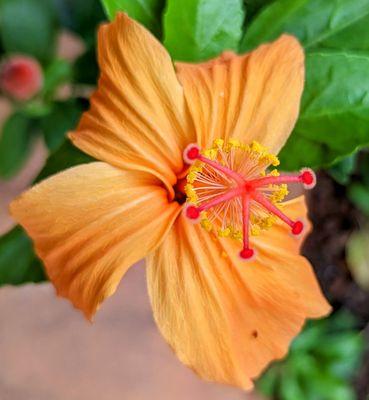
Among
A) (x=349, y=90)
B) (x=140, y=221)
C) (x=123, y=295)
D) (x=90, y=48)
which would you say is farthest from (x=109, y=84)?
(x=123, y=295)

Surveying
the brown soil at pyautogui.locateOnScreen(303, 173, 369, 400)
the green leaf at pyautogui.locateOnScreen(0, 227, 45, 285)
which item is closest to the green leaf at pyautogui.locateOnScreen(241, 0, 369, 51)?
the green leaf at pyautogui.locateOnScreen(0, 227, 45, 285)

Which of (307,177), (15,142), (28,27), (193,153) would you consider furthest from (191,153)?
(15,142)

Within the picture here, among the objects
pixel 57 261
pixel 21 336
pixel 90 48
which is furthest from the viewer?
pixel 21 336

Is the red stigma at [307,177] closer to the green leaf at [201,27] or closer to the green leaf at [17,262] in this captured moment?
the green leaf at [201,27]

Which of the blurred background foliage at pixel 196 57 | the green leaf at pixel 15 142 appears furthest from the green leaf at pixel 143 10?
the green leaf at pixel 15 142

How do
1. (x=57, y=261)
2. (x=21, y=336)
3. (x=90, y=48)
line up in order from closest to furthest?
1. (x=57, y=261)
2. (x=90, y=48)
3. (x=21, y=336)

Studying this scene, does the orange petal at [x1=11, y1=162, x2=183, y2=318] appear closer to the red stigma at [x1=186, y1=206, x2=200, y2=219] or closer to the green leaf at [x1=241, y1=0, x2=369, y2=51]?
the red stigma at [x1=186, y1=206, x2=200, y2=219]

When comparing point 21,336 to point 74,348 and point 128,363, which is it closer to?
point 74,348
